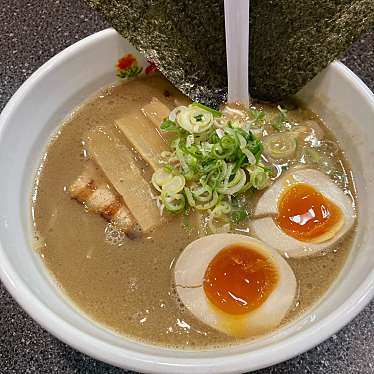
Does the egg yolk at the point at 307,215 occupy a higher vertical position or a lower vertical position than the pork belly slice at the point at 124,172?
lower

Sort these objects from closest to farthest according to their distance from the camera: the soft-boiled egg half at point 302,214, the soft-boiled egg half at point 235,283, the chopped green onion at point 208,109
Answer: the soft-boiled egg half at point 235,283 < the soft-boiled egg half at point 302,214 < the chopped green onion at point 208,109

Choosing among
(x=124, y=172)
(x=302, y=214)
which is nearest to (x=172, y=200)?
(x=124, y=172)

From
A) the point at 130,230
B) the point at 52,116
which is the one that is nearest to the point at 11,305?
the point at 130,230

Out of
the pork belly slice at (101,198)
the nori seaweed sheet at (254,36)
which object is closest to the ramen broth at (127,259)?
the pork belly slice at (101,198)

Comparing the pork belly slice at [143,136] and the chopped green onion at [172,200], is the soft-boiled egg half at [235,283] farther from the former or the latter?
the pork belly slice at [143,136]

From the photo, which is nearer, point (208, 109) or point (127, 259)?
point (127, 259)

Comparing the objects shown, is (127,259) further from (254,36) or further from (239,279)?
(254,36)
